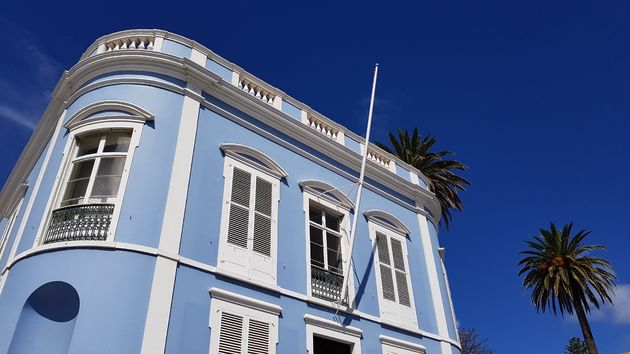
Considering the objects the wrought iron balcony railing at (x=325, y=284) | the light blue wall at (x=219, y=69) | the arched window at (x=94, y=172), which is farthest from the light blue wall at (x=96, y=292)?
the light blue wall at (x=219, y=69)

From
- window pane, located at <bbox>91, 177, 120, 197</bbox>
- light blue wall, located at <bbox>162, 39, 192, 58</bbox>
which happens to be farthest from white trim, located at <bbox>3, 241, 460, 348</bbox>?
light blue wall, located at <bbox>162, 39, 192, 58</bbox>

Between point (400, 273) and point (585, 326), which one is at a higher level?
point (585, 326)

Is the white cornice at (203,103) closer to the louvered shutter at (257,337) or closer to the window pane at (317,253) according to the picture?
the window pane at (317,253)

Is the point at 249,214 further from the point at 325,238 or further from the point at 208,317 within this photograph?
the point at 208,317

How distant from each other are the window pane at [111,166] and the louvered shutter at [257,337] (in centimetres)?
397

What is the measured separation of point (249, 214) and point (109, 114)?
362 centimetres

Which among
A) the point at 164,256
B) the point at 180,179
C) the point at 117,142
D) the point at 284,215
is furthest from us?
the point at 284,215

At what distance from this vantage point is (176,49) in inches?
462

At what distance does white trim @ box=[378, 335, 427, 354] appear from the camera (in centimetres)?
1183

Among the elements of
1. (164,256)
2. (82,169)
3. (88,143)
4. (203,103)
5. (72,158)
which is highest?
(203,103)

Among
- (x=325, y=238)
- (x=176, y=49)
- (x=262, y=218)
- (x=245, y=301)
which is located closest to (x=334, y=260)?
(x=325, y=238)

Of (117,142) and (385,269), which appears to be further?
(385,269)

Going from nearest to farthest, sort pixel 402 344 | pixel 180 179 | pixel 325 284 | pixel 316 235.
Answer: pixel 180 179
pixel 325 284
pixel 402 344
pixel 316 235

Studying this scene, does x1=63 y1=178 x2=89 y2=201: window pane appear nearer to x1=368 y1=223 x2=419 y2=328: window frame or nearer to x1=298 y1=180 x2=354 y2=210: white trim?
x1=298 y1=180 x2=354 y2=210: white trim
